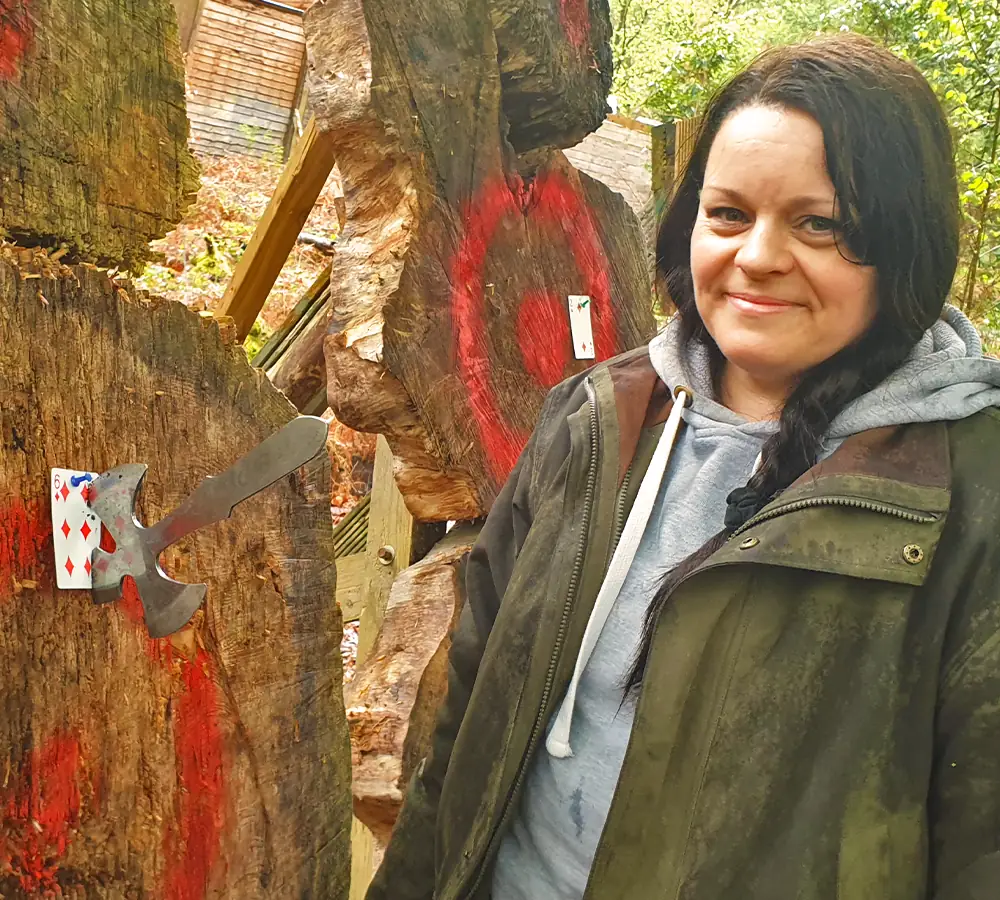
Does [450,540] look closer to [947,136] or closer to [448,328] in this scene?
[448,328]

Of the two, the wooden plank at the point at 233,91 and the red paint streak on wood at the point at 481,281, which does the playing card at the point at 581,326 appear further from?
the wooden plank at the point at 233,91

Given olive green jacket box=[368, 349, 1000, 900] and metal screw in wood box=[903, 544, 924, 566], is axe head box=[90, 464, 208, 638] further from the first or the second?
metal screw in wood box=[903, 544, 924, 566]

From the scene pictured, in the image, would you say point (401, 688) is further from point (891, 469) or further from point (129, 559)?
point (891, 469)

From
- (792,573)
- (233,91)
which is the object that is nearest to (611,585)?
(792,573)

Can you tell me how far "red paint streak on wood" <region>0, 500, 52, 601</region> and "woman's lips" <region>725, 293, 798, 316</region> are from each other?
837 mm

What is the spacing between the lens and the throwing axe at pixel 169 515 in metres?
1.00

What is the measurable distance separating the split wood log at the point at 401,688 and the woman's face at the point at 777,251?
104 centimetres

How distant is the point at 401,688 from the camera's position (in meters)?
1.85

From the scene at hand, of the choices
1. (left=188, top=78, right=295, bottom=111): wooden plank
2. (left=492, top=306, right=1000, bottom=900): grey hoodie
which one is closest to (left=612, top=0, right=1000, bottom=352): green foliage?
(left=492, top=306, right=1000, bottom=900): grey hoodie

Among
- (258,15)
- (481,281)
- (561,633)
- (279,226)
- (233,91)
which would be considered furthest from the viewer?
(233,91)

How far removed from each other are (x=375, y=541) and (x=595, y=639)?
4.50 ft

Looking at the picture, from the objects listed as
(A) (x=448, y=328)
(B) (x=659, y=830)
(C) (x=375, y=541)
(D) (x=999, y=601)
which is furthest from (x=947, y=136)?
(C) (x=375, y=541)

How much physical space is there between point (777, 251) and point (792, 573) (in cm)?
36

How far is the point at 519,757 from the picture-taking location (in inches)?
45.6
